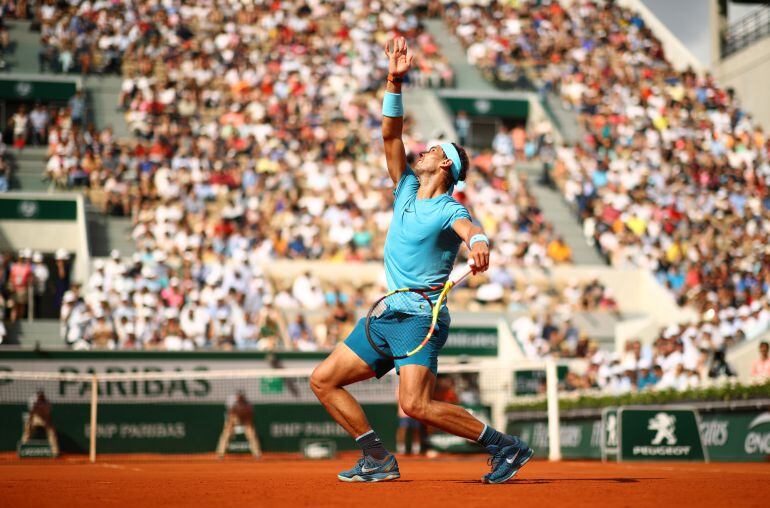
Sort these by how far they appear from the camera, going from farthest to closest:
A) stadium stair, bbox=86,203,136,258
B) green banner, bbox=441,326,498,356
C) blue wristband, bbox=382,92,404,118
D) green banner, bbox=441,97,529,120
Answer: green banner, bbox=441,97,529,120
stadium stair, bbox=86,203,136,258
green banner, bbox=441,326,498,356
blue wristband, bbox=382,92,404,118

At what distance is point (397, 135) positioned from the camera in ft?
26.1

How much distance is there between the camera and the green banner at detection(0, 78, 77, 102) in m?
29.7

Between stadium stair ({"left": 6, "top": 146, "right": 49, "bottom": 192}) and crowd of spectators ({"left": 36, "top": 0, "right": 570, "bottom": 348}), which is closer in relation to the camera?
crowd of spectators ({"left": 36, "top": 0, "right": 570, "bottom": 348})

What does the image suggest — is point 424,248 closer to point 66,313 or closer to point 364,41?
point 66,313

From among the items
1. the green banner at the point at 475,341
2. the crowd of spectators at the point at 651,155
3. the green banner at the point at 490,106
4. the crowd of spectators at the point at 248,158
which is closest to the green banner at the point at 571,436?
the crowd of spectators at the point at 651,155

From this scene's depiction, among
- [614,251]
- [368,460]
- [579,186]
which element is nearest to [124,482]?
[368,460]

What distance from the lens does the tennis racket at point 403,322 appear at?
745 centimetres

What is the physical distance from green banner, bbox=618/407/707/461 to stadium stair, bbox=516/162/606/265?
12.1 meters

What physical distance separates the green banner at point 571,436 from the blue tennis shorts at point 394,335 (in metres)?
11.2

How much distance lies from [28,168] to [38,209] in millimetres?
2716

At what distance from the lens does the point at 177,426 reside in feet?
65.4

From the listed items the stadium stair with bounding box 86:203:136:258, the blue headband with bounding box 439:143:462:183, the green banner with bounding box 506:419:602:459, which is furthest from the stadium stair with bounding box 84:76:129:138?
the blue headband with bounding box 439:143:462:183

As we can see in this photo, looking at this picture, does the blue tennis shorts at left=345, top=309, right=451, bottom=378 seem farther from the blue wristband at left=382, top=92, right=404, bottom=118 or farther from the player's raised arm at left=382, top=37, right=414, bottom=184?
the blue wristband at left=382, top=92, right=404, bottom=118

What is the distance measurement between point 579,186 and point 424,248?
75.7 ft
